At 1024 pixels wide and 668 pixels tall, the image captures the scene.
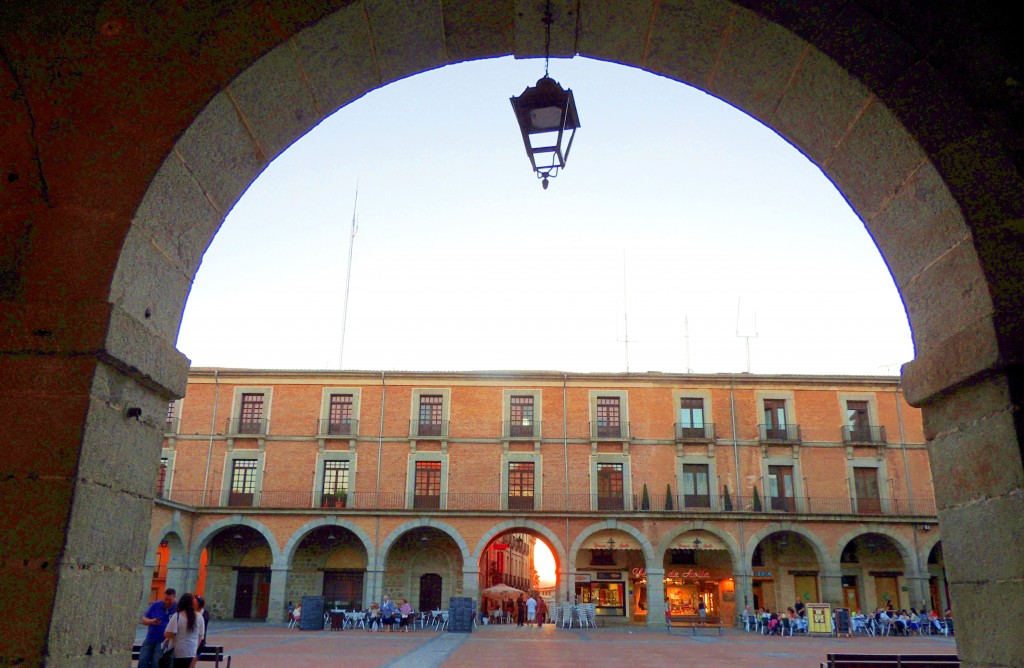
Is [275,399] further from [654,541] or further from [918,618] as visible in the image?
[918,618]

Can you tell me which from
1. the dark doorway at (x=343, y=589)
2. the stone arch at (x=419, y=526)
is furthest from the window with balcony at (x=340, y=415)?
the dark doorway at (x=343, y=589)

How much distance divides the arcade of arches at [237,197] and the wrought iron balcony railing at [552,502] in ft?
79.7

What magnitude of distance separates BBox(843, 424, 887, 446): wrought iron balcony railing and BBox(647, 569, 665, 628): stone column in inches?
349

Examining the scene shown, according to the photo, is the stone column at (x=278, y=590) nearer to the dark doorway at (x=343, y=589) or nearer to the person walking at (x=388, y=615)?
the dark doorway at (x=343, y=589)

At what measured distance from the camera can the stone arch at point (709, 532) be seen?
25.7 meters

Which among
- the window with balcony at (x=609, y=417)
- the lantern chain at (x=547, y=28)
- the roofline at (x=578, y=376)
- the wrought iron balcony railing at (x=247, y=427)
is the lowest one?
the lantern chain at (x=547, y=28)

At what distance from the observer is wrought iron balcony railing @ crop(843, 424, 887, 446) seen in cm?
2758

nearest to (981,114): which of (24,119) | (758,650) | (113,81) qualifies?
(113,81)

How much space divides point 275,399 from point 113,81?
26675 mm

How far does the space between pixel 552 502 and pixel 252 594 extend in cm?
1184

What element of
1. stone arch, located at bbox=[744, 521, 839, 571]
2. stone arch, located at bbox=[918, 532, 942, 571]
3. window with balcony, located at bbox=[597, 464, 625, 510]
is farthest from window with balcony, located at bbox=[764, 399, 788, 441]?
window with balcony, located at bbox=[597, 464, 625, 510]

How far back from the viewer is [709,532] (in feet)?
86.3

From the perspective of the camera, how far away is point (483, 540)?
25.8 meters

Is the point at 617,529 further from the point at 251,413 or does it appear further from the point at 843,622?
the point at 251,413
